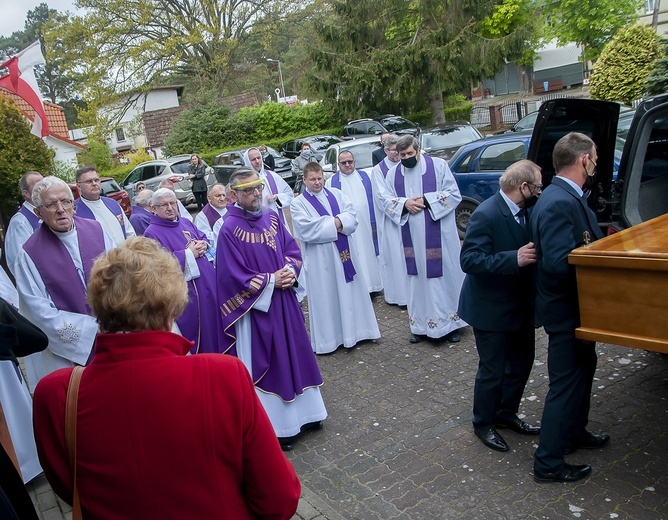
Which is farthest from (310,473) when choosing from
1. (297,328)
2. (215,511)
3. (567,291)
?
(215,511)

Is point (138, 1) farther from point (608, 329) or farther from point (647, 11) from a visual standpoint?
point (608, 329)

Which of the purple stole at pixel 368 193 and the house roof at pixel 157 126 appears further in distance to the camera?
the house roof at pixel 157 126

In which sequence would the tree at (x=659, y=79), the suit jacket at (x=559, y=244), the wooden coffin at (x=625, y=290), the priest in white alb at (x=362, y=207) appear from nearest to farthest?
the wooden coffin at (x=625, y=290) → the suit jacket at (x=559, y=244) → the priest in white alb at (x=362, y=207) → the tree at (x=659, y=79)

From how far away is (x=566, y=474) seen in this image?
12.2 ft

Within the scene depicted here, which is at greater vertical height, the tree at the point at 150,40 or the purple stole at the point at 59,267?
the tree at the point at 150,40

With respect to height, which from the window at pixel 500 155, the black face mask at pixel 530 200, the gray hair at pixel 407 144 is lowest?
the window at pixel 500 155

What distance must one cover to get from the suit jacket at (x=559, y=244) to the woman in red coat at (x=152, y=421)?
2.15m

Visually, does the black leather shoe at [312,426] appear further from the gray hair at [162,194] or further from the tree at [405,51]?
the tree at [405,51]

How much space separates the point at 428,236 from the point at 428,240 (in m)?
0.04

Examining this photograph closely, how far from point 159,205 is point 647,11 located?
34.9m

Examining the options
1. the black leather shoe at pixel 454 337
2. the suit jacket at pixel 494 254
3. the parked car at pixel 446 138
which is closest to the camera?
the suit jacket at pixel 494 254

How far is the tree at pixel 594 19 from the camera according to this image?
2525 centimetres

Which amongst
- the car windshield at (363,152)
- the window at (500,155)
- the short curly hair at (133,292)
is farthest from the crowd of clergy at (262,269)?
the car windshield at (363,152)

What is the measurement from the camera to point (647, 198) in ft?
16.3
